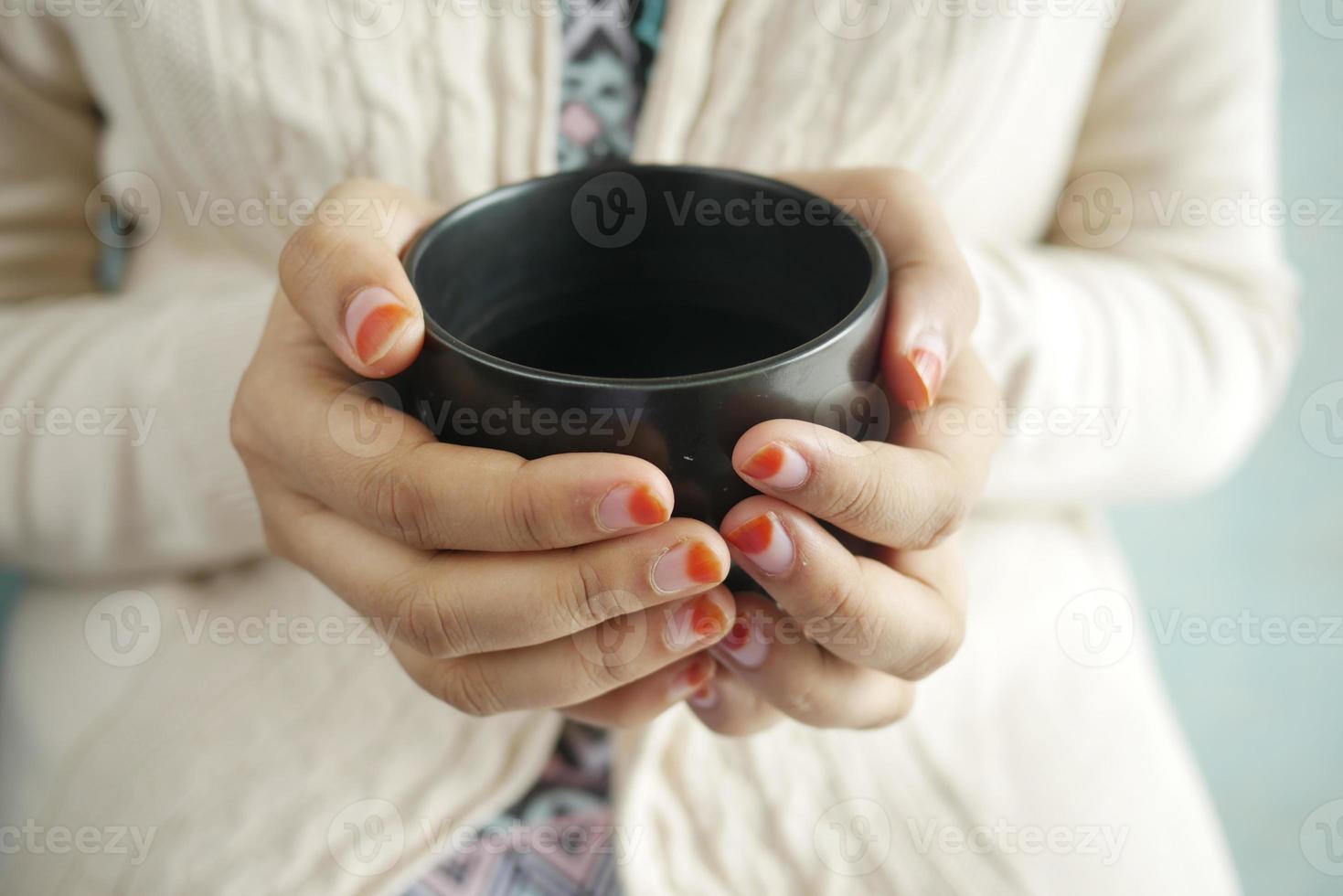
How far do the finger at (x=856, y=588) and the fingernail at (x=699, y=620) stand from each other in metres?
0.02

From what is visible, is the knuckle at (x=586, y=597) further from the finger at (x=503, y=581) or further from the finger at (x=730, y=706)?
the finger at (x=730, y=706)

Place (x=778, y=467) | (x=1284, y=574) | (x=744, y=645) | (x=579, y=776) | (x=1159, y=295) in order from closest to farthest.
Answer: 1. (x=778, y=467)
2. (x=744, y=645)
3. (x=579, y=776)
4. (x=1159, y=295)
5. (x=1284, y=574)

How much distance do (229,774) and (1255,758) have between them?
1.11 metres

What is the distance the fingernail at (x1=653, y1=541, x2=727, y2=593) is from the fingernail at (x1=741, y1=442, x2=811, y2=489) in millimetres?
35

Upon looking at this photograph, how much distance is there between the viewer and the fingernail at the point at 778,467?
37cm

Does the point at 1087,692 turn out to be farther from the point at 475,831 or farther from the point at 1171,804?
the point at 475,831

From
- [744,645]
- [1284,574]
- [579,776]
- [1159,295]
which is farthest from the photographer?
[1284,574]

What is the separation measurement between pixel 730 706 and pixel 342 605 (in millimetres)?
325

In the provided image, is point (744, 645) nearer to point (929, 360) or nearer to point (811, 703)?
point (811, 703)

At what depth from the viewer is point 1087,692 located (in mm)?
717

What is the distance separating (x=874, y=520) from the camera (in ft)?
1.40

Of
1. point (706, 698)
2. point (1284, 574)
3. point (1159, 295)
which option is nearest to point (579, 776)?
point (706, 698)

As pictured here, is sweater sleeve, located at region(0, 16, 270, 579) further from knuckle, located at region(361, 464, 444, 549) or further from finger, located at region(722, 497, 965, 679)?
finger, located at region(722, 497, 965, 679)

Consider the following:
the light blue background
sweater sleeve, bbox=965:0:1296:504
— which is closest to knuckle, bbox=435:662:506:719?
sweater sleeve, bbox=965:0:1296:504
